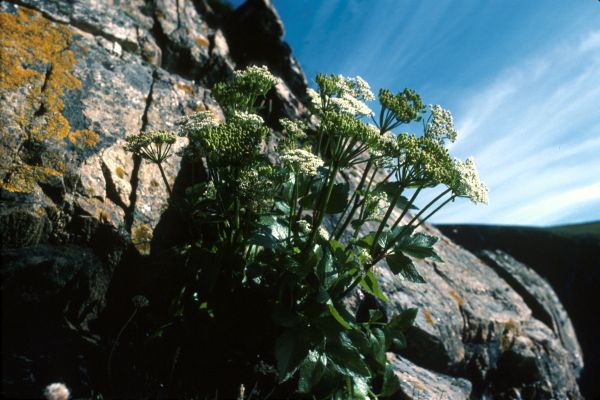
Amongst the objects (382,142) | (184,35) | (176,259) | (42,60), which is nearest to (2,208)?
(176,259)

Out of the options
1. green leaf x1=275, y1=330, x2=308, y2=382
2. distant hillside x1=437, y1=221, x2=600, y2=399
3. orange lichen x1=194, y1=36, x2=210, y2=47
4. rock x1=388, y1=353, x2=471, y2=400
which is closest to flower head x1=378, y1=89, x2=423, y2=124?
green leaf x1=275, y1=330, x2=308, y2=382

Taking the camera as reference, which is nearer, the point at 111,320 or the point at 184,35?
the point at 111,320

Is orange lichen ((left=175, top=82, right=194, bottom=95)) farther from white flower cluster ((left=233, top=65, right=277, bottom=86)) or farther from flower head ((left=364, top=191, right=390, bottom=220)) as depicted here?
flower head ((left=364, top=191, right=390, bottom=220))

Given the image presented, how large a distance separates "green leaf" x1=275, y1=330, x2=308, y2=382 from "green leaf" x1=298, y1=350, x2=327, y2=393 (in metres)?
0.22

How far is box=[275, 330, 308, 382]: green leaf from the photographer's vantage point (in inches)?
131

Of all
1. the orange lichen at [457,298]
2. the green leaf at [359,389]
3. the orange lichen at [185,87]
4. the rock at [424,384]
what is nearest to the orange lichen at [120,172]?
the orange lichen at [185,87]

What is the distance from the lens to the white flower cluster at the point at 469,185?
3829 mm

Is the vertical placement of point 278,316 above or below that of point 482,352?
above

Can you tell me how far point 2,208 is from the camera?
3.68 metres

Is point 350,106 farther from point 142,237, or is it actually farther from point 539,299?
point 539,299

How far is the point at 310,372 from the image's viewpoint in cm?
362

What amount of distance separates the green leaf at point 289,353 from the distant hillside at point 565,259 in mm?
12148

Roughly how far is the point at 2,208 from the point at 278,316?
2.69m

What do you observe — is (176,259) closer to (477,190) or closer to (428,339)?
(477,190)
